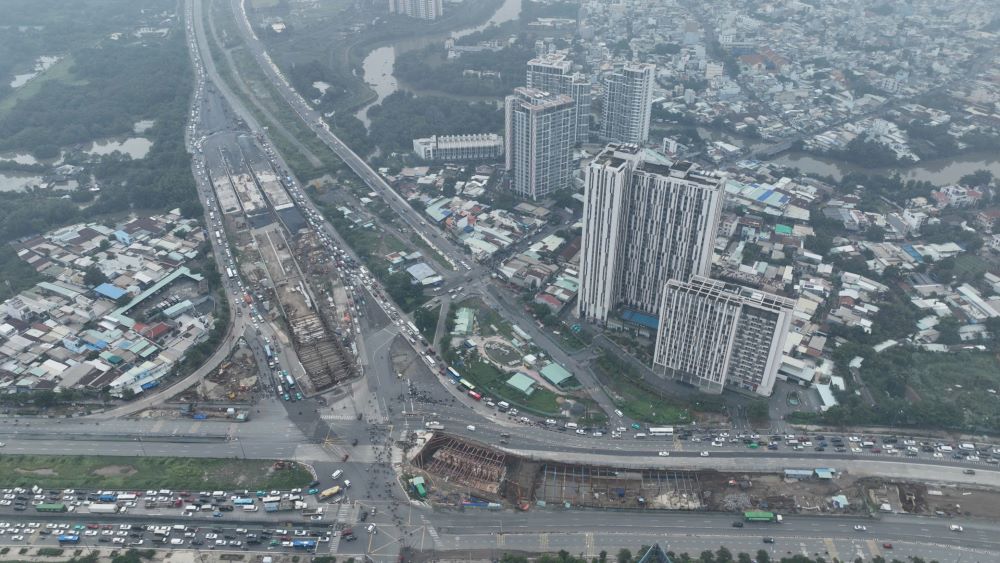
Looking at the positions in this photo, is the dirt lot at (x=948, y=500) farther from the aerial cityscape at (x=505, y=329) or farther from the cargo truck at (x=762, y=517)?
the cargo truck at (x=762, y=517)

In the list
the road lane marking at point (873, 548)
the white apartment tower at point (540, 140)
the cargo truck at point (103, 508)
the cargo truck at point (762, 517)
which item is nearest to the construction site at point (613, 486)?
the cargo truck at point (762, 517)

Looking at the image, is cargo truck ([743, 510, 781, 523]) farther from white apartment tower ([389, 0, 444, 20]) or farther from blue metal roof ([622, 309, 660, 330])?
white apartment tower ([389, 0, 444, 20])

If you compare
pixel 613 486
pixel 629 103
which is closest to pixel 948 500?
pixel 613 486

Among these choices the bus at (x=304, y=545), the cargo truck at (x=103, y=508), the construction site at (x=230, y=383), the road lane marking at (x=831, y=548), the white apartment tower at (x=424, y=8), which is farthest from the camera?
the white apartment tower at (x=424, y=8)

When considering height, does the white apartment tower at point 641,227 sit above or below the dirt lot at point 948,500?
above

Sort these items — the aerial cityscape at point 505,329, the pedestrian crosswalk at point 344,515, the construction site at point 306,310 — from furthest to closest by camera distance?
1. the construction site at point 306,310
2. the aerial cityscape at point 505,329
3. the pedestrian crosswalk at point 344,515

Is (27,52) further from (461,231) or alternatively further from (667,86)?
(667,86)

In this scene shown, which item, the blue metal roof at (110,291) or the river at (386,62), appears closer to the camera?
the blue metal roof at (110,291)
